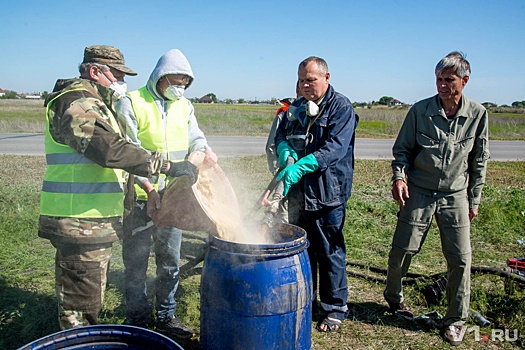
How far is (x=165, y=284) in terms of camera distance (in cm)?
352

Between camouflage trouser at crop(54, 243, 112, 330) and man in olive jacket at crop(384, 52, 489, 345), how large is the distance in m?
2.46

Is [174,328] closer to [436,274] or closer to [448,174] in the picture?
[448,174]

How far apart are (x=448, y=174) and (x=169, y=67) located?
2.38 m

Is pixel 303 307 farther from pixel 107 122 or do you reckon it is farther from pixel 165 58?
pixel 165 58

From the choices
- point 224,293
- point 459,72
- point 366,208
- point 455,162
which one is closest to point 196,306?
point 224,293

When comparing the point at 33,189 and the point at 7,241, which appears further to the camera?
the point at 33,189

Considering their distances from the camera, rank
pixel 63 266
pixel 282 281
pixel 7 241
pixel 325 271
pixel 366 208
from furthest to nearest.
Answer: pixel 366 208
pixel 7 241
pixel 325 271
pixel 63 266
pixel 282 281

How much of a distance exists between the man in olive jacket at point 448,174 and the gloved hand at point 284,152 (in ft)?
2.96

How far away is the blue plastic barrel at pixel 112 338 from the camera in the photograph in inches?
88.0

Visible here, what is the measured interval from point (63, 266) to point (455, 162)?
119 inches

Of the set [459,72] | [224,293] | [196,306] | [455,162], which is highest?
[459,72]

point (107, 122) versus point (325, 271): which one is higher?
point (107, 122)

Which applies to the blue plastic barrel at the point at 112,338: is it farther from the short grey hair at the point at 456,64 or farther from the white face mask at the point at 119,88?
the short grey hair at the point at 456,64

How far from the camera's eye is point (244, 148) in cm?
1602
